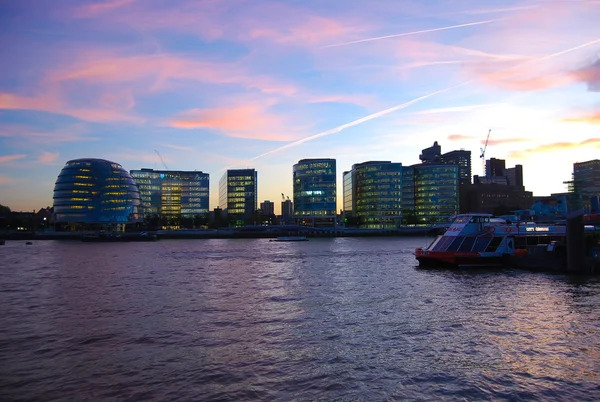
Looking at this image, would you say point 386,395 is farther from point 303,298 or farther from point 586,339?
point 303,298

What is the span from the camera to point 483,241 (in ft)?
238

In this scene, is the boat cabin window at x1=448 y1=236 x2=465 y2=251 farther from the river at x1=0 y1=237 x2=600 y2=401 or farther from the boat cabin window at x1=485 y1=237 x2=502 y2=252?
the river at x1=0 y1=237 x2=600 y2=401

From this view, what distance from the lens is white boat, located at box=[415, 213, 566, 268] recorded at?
70.7m

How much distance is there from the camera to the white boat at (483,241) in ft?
232

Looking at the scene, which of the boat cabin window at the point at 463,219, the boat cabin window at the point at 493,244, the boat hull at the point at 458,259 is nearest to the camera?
the boat hull at the point at 458,259

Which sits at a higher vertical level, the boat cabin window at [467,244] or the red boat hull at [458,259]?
the boat cabin window at [467,244]

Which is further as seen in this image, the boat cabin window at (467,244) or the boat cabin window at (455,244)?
the boat cabin window at (455,244)

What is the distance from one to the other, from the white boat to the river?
62.5 ft

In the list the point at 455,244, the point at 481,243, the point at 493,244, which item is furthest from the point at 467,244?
the point at 493,244

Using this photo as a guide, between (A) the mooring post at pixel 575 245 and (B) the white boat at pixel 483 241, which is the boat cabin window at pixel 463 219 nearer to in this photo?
(B) the white boat at pixel 483 241

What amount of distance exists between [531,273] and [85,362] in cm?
5825

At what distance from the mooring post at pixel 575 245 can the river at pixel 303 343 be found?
7845 millimetres

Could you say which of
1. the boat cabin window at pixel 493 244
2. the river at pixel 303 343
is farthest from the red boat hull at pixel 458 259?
the river at pixel 303 343

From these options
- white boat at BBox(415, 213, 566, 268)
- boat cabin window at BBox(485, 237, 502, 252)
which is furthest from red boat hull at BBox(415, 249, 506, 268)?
boat cabin window at BBox(485, 237, 502, 252)
